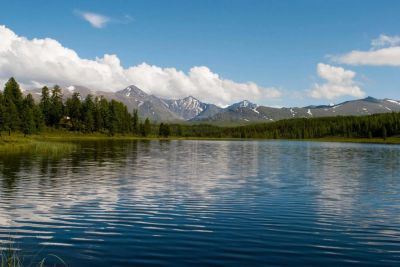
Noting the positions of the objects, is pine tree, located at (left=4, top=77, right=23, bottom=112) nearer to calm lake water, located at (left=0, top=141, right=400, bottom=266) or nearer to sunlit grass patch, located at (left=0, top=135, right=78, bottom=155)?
sunlit grass patch, located at (left=0, top=135, right=78, bottom=155)

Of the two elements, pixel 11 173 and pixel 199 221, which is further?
pixel 11 173

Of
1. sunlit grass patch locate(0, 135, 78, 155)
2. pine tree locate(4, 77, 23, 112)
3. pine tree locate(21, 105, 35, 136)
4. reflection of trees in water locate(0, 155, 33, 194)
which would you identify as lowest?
reflection of trees in water locate(0, 155, 33, 194)

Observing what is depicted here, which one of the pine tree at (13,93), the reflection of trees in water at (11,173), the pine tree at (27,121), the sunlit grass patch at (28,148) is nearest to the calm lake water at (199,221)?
the reflection of trees in water at (11,173)

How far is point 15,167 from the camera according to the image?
6122 centimetres

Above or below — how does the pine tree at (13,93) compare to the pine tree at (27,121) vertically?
above

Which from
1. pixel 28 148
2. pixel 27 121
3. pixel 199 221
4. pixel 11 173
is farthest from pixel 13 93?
pixel 199 221

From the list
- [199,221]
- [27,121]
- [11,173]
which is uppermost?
[27,121]

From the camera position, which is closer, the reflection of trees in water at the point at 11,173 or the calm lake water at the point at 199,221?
the calm lake water at the point at 199,221

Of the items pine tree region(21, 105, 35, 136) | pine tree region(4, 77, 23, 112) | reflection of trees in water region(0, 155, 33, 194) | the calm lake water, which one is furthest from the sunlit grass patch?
pine tree region(4, 77, 23, 112)

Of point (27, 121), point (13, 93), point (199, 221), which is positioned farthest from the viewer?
point (13, 93)

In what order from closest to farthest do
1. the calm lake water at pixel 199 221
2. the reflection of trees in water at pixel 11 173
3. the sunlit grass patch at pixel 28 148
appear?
the calm lake water at pixel 199 221 < the reflection of trees in water at pixel 11 173 < the sunlit grass patch at pixel 28 148

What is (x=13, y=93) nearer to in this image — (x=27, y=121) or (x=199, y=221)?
(x=27, y=121)

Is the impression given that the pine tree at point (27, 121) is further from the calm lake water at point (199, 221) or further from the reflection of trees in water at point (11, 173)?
the calm lake water at point (199, 221)

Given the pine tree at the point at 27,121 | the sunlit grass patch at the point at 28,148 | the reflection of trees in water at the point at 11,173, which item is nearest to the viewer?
the reflection of trees in water at the point at 11,173
